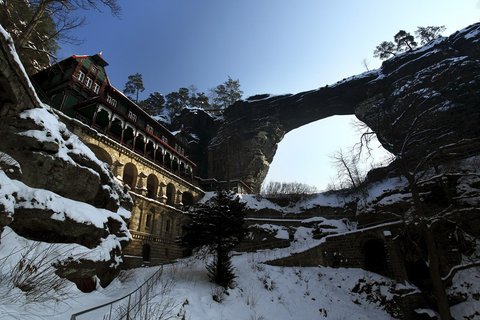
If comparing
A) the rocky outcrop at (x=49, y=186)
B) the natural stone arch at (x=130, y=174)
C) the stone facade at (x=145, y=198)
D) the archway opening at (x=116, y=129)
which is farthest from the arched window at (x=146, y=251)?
the rocky outcrop at (x=49, y=186)

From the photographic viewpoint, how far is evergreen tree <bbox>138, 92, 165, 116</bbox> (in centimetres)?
5575

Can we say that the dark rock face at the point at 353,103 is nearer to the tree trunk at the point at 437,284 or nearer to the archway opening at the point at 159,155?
the archway opening at the point at 159,155

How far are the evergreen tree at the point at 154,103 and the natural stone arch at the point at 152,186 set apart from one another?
25.5 m

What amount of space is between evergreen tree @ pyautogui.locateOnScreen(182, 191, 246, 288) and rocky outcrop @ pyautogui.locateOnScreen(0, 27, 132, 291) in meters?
3.35

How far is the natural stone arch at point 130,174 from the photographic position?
3003cm

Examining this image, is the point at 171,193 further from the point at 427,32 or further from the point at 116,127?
the point at 427,32

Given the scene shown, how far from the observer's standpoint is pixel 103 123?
3200cm

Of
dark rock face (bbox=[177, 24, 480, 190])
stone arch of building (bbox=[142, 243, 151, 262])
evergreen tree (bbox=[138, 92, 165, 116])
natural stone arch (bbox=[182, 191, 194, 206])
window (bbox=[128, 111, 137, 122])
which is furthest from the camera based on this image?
evergreen tree (bbox=[138, 92, 165, 116])

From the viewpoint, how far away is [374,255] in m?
20.5

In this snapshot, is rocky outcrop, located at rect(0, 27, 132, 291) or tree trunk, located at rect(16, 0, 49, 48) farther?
tree trunk, located at rect(16, 0, 49, 48)

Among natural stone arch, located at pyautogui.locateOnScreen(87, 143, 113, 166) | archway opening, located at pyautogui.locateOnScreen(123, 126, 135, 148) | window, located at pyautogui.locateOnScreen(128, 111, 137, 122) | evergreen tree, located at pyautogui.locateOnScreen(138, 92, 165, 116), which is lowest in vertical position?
natural stone arch, located at pyautogui.locateOnScreen(87, 143, 113, 166)

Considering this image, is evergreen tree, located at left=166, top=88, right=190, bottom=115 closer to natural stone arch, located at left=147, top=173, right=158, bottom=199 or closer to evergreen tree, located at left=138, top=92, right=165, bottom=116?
evergreen tree, located at left=138, top=92, right=165, bottom=116

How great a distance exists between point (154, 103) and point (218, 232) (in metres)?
50.7

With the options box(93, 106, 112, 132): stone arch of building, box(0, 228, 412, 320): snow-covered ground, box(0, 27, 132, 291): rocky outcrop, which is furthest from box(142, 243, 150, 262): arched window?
box(0, 27, 132, 291): rocky outcrop
